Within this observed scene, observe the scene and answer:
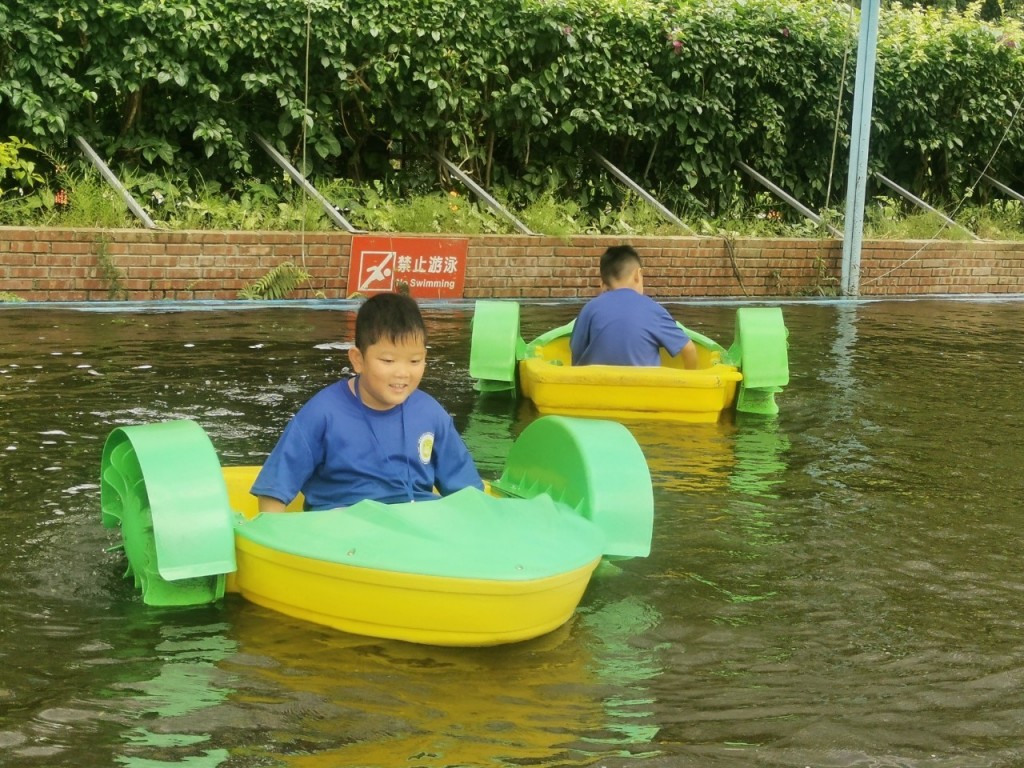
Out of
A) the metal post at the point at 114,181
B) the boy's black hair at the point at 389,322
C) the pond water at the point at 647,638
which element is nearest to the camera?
the pond water at the point at 647,638

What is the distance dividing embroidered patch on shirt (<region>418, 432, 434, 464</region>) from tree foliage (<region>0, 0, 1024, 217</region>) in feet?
28.8

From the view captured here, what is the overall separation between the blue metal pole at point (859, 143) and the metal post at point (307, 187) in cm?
520

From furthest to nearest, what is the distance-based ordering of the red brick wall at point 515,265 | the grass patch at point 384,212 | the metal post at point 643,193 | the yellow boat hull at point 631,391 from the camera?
the metal post at point 643,193 → the grass patch at point 384,212 → the red brick wall at point 515,265 → the yellow boat hull at point 631,391

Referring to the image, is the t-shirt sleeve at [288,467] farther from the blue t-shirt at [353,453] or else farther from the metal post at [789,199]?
the metal post at [789,199]

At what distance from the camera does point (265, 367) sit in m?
8.87

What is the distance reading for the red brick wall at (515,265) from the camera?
11.8 metres

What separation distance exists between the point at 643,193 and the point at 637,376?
8388mm

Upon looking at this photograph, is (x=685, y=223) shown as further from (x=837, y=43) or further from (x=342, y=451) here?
(x=342, y=451)

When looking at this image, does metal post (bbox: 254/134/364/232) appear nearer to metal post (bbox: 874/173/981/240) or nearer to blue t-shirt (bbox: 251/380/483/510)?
metal post (bbox: 874/173/981/240)

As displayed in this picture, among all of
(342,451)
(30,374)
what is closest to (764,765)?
(342,451)

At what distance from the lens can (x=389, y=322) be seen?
4262 mm

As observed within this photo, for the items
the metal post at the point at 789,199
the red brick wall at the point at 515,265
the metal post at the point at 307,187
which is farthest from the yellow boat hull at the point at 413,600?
the metal post at the point at 789,199

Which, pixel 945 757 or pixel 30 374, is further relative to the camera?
pixel 30 374

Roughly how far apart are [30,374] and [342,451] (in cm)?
446
